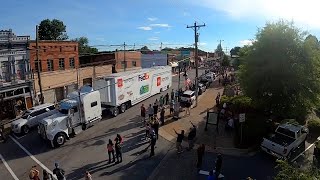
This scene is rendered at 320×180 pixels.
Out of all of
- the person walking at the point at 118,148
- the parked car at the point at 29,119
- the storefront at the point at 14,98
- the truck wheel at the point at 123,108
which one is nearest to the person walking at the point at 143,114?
the truck wheel at the point at 123,108

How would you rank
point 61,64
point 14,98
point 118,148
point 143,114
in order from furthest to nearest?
1. point 61,64
2. point 14,98
3. point 143,114
4. point 118,148

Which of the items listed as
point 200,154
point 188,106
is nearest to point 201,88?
point 188,106

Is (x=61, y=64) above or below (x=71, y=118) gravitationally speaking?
above

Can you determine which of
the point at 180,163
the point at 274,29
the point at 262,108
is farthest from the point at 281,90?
the point at 180,163

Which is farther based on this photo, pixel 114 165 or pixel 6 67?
pixel 6 67

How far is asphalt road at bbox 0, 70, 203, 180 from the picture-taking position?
1892 cm

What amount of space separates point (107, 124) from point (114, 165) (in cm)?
928

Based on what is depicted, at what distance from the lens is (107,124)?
93.8 ft

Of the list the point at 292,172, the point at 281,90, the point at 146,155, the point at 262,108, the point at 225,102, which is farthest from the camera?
the point at 225,102

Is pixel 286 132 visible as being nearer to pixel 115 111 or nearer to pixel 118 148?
pixel 118 148

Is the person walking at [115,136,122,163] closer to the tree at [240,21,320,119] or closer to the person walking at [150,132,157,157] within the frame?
the person walking at [150,132,157,157]

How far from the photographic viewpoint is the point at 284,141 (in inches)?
807

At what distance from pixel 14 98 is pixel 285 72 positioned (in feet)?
86.6

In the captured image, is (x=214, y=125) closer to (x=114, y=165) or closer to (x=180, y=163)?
(x=180, y=163)
